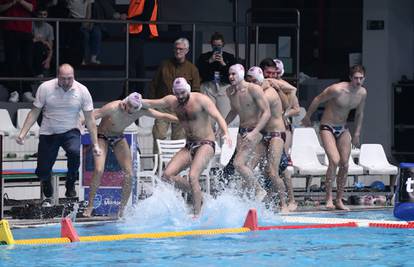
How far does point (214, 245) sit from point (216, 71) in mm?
5694

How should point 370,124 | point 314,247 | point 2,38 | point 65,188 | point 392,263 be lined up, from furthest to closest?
1. point 370,124
2. point 2,38
3. point 65,188
4. point 314,247
5. point 392,263

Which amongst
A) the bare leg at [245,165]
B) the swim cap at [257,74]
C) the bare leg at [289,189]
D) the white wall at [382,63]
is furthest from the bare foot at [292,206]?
the white wall at [382,63]

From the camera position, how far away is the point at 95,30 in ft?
68.6

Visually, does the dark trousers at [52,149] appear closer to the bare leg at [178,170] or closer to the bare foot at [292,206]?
the bare leg at [178,170]

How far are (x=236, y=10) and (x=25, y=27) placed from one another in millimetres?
3724

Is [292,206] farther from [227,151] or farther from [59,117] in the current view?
[59,117]

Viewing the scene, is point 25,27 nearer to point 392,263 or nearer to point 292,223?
point 292,223

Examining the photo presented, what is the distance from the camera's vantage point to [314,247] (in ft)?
50.4

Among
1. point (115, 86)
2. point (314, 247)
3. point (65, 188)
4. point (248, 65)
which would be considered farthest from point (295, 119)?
point (314, 247)

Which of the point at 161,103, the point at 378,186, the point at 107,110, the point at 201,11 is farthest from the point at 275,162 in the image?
the point at 201,11

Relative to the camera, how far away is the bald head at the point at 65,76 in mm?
17172

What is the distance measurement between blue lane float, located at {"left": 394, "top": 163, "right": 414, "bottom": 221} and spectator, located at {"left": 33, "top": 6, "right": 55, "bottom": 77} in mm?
5825

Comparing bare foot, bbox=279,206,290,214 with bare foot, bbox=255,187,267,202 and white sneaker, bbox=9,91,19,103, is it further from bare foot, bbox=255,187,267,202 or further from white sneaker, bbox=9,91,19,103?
white sneaker, bbox=9,91,19,103

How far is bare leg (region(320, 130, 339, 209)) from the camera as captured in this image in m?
19.0
